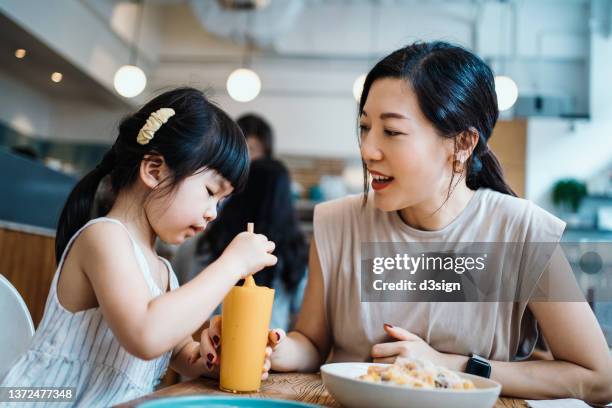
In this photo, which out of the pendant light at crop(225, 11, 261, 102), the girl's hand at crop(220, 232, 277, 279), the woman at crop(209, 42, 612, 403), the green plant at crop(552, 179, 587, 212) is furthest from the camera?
the green plant at crop(552, 179, 587, 212)

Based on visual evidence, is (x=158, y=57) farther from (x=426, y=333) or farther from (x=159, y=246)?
(x=426, y=333)

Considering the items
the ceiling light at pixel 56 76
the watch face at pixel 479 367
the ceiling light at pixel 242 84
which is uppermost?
the ceiling light at pixel 56 76

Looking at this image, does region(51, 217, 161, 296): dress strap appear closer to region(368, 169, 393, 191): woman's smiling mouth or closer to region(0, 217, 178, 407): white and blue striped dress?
A: region(0, 217, 178, 407): white and blue striped dress

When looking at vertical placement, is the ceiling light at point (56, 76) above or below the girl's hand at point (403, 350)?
above

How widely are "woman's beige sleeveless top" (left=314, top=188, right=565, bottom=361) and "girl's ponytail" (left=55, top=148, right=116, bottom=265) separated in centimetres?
46

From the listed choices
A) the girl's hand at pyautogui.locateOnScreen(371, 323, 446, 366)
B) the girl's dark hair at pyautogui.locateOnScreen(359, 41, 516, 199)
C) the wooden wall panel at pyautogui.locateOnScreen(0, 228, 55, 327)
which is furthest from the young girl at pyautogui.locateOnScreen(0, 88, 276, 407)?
the wooden wall panel at pyautogui.locateOnScreen(0, 228, 55, 327)

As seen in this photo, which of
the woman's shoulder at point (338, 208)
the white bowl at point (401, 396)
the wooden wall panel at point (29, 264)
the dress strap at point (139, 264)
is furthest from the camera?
the wooden wall panel at point (29, 264)

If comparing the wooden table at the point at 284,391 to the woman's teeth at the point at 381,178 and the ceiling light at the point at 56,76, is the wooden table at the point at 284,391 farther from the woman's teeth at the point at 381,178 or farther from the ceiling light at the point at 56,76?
the ceiling light at the point at 56,76

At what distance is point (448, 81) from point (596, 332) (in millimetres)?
529

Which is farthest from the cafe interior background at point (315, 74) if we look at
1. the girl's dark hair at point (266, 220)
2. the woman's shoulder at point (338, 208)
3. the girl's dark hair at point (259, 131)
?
the woman's shoulder at point (338, 208)

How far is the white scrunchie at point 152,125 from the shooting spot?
1103mm

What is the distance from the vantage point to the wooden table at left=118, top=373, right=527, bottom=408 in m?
0.82

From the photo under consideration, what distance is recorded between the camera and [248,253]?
3.07ft

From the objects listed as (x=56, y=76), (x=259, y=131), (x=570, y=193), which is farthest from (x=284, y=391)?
(x=570, y=193)
